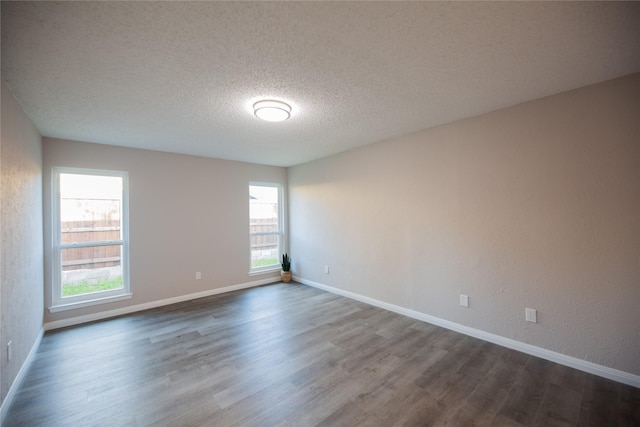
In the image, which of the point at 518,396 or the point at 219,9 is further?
the point at 518,396

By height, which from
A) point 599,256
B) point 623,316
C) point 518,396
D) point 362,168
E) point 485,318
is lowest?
→ point 518,396

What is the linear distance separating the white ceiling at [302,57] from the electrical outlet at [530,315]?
6.60 feet

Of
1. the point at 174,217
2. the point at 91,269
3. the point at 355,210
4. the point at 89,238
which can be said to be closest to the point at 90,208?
the point at 89,238

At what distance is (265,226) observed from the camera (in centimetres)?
545

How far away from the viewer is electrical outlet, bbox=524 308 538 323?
2488mm

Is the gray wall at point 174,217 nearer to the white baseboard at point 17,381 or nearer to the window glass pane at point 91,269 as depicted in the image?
the window glass pane at point 91,269

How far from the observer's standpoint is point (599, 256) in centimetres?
218

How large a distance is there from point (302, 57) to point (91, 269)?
13.1 ft

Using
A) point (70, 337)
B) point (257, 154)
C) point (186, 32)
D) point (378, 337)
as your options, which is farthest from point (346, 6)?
point (70, 337)

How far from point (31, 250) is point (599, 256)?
5.24m

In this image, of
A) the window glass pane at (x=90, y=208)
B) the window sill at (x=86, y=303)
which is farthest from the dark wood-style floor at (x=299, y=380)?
the window glass pane at (x=90, y=208)

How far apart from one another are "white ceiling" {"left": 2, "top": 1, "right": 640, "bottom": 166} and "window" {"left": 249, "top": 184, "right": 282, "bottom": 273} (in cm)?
252

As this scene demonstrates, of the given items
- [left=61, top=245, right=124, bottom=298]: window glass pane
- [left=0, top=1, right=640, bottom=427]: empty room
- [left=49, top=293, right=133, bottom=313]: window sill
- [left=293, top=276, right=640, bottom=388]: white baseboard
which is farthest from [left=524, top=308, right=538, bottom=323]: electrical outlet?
[left=61, top=245, right=124, bottom=298]: window glass pane

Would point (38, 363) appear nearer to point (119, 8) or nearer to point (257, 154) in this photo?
point (119, 8)
